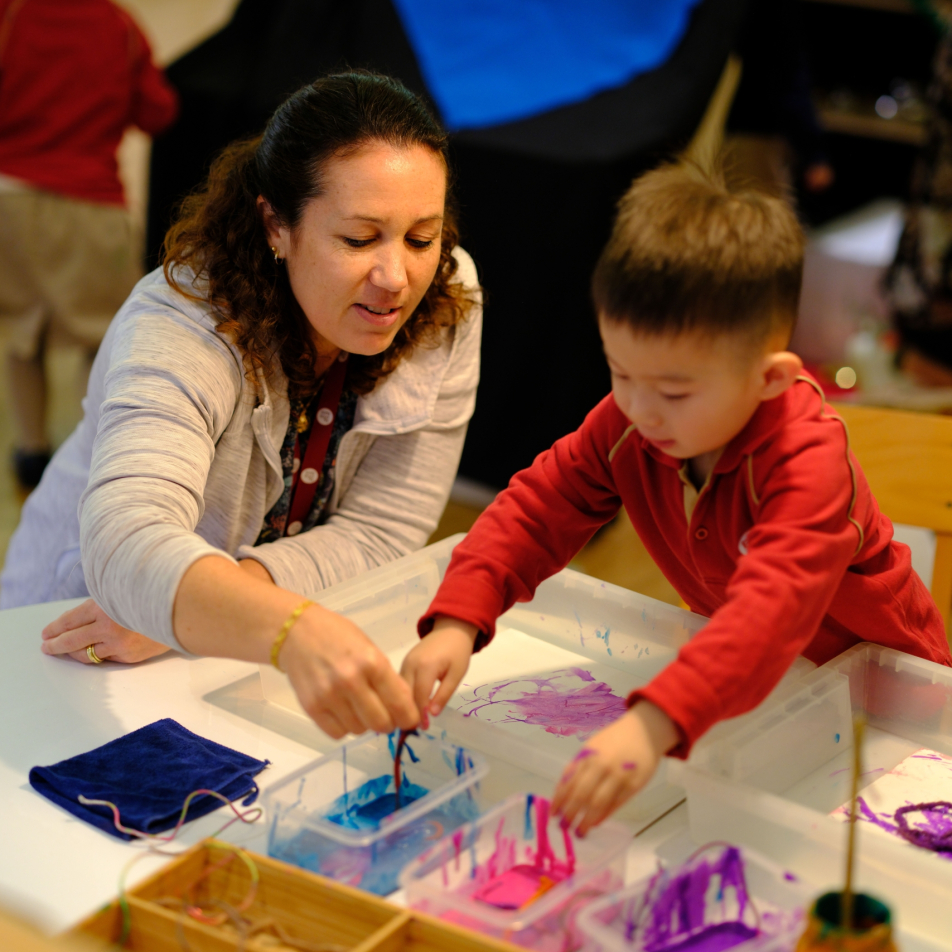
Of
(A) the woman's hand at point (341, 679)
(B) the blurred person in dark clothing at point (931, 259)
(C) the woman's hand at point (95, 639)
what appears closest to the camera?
(A) the woman's hand at point (341, 679)

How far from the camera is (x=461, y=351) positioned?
1371 millimetres

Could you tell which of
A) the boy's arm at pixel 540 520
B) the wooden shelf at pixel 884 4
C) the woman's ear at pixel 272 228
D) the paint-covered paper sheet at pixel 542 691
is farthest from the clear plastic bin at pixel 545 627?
the wooden shelf at pixel 884 4

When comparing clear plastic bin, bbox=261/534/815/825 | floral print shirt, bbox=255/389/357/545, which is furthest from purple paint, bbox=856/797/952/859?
floral print shirt, bbox=255/389/357/545

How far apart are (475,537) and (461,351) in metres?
0.41

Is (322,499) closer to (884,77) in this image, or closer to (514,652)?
(514,652)

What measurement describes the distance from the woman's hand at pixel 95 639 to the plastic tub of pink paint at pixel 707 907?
543mm

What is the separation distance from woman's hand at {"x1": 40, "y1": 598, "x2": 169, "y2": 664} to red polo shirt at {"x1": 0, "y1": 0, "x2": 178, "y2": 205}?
2.04m

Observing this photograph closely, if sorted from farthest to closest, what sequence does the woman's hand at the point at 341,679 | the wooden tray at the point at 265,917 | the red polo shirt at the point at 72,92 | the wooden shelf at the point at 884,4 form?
1. the wooden shelf at the point at 884,4
2. the red polo shirt at the point at 72,92
3. the woman's hand at the point at 341,679
4. the wooden tray at the point at 265,917

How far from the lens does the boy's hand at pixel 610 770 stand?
743mm

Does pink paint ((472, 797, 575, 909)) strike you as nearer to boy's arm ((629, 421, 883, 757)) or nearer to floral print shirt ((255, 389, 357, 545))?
boy's arm ((629, 421, 883, 757))

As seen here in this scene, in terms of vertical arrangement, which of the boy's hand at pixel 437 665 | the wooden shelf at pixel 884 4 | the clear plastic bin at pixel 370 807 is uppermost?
the wooden shelf at pixel 884 4

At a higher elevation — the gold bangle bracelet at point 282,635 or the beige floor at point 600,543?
the gold bangle bracelet at point 282,635

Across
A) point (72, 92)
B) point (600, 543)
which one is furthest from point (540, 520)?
point (72, 92)

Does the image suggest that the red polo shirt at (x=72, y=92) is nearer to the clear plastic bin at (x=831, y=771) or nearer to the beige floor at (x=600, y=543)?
the beige floor at (x=600, y=543)
